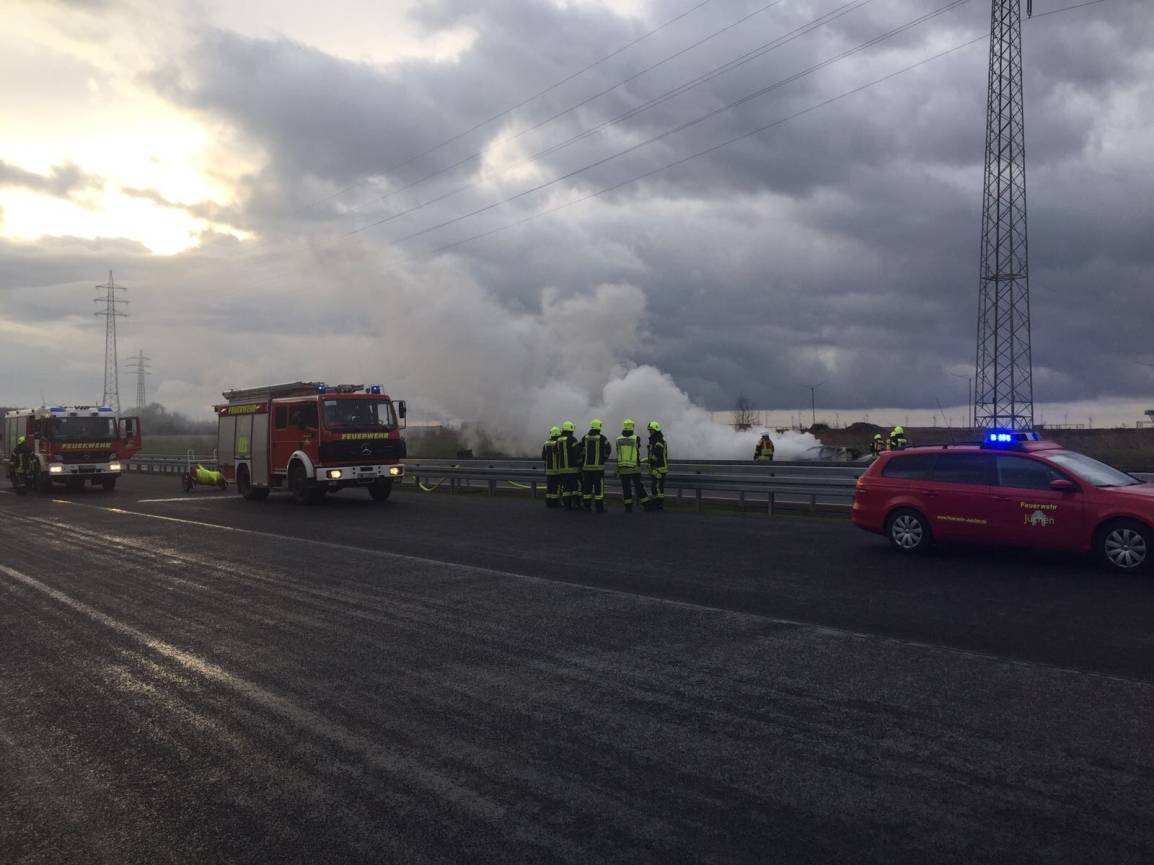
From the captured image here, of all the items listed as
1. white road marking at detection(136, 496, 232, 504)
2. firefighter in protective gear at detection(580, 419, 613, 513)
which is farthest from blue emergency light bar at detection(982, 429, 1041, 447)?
white road marking at detection(136, 496, 232, 504)

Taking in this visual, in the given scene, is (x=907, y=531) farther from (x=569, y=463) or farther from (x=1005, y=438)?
(x=569, y=463)

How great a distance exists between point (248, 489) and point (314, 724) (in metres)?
20.2

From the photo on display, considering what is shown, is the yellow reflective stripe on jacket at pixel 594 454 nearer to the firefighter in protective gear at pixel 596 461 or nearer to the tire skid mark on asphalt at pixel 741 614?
the firefighter in protective gear at pixel 596 461

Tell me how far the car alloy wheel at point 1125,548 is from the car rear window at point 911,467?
227 cm

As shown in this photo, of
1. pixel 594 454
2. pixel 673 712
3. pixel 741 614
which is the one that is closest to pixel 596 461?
pixel 594 454

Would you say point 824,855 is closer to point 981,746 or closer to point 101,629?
point 981,746

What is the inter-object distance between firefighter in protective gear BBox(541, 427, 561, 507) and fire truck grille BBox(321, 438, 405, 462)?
3.95 metres

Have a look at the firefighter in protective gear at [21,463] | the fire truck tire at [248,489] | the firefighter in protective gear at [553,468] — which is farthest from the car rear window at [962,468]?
the firefighter in protective gear at [21,463]

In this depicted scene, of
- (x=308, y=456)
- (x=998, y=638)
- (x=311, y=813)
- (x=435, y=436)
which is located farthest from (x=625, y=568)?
(x=435, y=436)

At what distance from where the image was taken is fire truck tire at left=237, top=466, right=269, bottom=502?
949 inches

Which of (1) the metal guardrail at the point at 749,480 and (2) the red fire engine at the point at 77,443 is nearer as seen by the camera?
(1) the metal guardrail at the point at 749,480

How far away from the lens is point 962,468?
11.7 metres

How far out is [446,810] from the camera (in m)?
4.07

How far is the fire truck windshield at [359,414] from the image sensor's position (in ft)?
70.0
